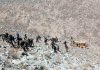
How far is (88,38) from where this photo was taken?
37562 mm

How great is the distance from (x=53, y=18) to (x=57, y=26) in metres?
2.02

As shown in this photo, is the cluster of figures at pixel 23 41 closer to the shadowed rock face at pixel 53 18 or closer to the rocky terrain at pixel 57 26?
the rocky terrain at pixel 57 26

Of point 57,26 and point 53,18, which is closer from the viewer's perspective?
point 57,26

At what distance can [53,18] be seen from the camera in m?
41.6

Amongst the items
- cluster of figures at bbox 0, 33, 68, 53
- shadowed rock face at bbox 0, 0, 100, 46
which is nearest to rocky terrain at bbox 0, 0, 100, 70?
shadowed rock face at bbox 0, 0, 100, 46

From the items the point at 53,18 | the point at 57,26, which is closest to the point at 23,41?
the point at 57,26

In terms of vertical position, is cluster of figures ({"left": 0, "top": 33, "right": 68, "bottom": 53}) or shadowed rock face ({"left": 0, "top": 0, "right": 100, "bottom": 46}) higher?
shadowed rock face ({"left": 0, "top": 0, "right": 100, "bottom": 46})

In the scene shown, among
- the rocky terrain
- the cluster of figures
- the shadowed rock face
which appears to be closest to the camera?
the rocky terrain

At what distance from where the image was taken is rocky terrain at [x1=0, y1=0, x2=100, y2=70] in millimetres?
31125

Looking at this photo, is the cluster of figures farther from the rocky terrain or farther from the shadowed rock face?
the shadowed rock face

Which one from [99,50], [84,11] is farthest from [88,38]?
[84,11]

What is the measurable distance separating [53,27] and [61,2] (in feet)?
18.5

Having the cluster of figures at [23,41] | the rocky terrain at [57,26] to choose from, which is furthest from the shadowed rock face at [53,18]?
the cluster of figures at [23,41]

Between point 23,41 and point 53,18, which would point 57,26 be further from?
point 23,41
